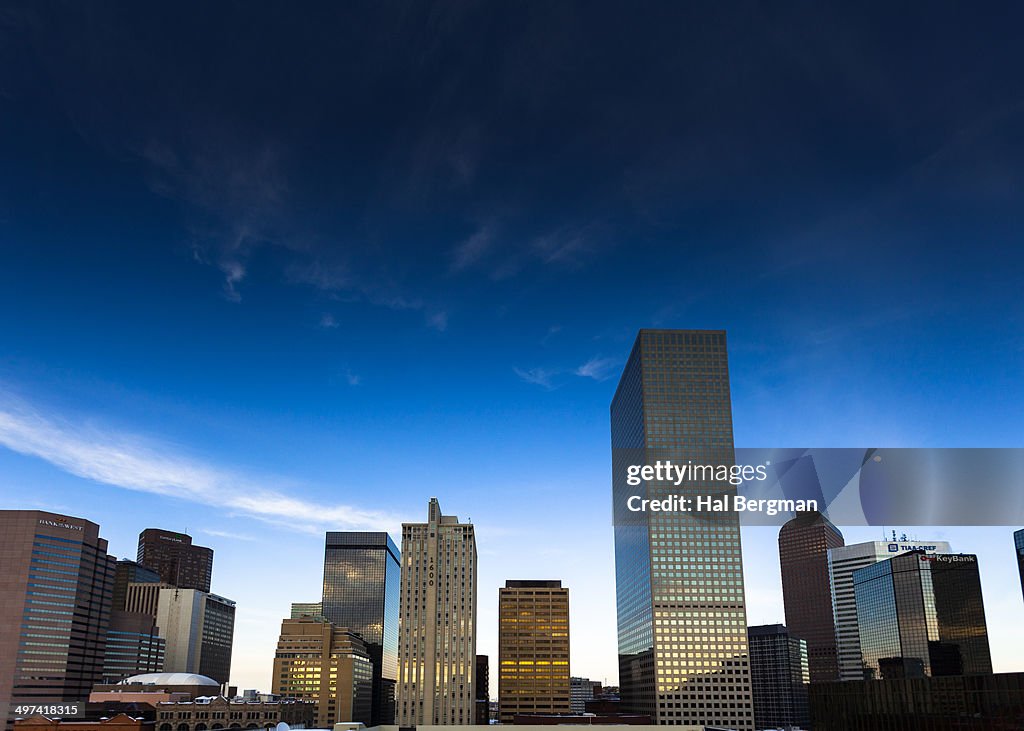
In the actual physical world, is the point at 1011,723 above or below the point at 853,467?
below

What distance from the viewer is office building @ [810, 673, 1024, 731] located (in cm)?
7700

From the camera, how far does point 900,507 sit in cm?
8000

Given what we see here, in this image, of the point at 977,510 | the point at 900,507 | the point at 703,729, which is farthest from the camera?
the point at 703,729

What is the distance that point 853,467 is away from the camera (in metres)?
95.3

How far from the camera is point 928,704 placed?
85.7 meters

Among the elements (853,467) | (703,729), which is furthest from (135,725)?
(853,467)

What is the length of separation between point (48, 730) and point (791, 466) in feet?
593

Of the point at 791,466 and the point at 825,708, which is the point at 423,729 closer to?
the point at 825,708

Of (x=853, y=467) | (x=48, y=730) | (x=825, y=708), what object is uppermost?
(x=853, y=467)

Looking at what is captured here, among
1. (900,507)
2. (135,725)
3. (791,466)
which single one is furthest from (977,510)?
(135,725)

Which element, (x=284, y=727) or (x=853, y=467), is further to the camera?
(x=284, y=727)

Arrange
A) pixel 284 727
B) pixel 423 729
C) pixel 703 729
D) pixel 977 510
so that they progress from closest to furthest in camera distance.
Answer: pixel 977 510 < pixel 284 727 < pixel 423 729 < pixel 703 729

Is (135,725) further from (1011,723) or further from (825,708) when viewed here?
(1011,723)

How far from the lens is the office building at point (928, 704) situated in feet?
253
